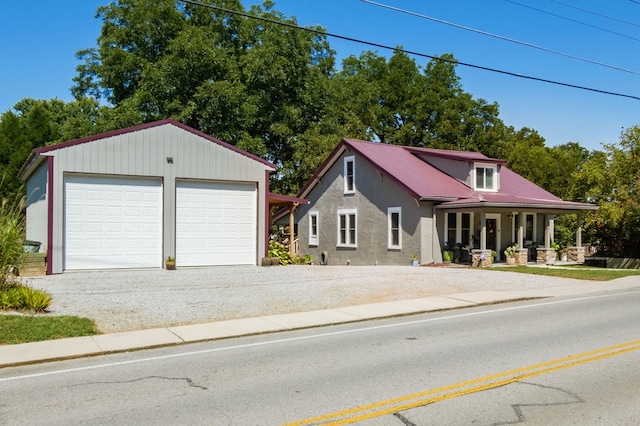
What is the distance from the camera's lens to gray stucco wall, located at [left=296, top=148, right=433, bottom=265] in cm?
2595

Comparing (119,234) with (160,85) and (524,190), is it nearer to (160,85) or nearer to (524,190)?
(160,85)

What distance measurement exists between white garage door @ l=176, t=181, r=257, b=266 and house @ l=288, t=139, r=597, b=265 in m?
7.86

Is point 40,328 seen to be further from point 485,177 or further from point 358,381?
point 485,177

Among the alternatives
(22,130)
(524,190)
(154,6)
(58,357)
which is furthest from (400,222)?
(22,130)

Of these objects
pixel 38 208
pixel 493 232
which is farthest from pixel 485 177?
pixel 38 208

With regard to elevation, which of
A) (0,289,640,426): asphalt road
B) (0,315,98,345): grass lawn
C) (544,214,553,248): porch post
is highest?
(544,214,553,248): porch post

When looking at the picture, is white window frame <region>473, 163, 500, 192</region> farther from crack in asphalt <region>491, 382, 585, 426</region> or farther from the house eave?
crack in asphalt <region>491, 382, 585, 426</region>

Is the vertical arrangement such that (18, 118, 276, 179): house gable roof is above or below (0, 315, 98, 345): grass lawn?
above

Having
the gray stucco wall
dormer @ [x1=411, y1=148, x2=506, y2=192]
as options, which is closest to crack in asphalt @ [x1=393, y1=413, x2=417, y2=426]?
the gray stucco wall

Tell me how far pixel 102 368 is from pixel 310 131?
3178 centimetres

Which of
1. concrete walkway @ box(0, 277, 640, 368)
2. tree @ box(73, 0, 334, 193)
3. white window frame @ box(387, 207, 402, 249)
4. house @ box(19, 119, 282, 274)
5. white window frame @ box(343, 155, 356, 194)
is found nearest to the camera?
concrete walkway @ box(0, 277, 640, 368)

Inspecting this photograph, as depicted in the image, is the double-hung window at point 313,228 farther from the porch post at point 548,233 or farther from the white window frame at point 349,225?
the porch post at point 548,233

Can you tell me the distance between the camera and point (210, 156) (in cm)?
2091

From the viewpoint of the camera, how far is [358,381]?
22.9 feet
